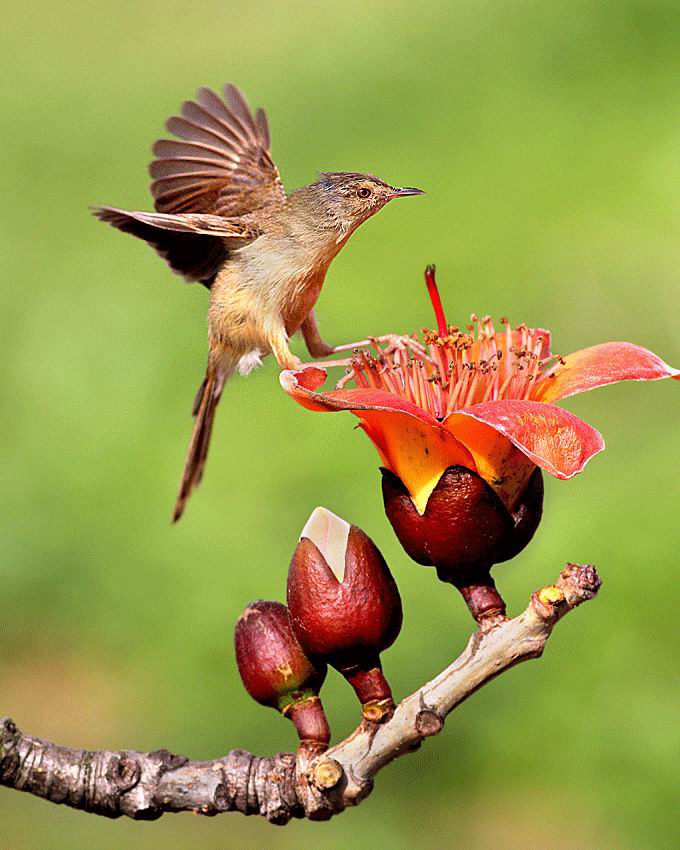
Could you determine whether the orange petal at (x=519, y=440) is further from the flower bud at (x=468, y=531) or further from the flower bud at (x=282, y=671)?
the flower bud at (x=282, y=671)

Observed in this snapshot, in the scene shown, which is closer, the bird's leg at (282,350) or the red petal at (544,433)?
the red petal at (544,433)

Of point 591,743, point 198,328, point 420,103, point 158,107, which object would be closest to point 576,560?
point 591,743

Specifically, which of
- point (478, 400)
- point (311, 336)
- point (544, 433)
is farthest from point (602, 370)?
point (311, 336)

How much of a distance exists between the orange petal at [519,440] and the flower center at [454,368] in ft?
0.85

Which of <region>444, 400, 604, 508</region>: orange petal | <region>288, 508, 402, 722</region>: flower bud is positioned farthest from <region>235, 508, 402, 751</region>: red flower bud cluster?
<region>444, 400, 604, 508</region>: orange petal

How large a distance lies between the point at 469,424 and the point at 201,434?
66.3 inches

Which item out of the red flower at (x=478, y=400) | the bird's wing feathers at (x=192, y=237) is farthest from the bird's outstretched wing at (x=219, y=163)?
the red flower at (x=478, y=400)

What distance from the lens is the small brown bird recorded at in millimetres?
3381

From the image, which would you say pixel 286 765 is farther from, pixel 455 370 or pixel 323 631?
pixel 455 370

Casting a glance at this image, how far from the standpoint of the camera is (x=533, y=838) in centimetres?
470

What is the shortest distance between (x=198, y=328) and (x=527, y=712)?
3.75 metres

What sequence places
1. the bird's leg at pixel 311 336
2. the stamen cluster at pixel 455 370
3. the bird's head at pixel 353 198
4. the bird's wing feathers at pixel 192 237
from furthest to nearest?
1. the bird's leg at pixel 311 336
2. the bird's head at pixel 353 198
3. the bird's wing feathers at pixel 192 237
4. the stamen cluster at pixel 455 370

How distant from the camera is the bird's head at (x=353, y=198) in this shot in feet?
11.0

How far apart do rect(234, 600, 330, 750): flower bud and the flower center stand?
512 millimetres
